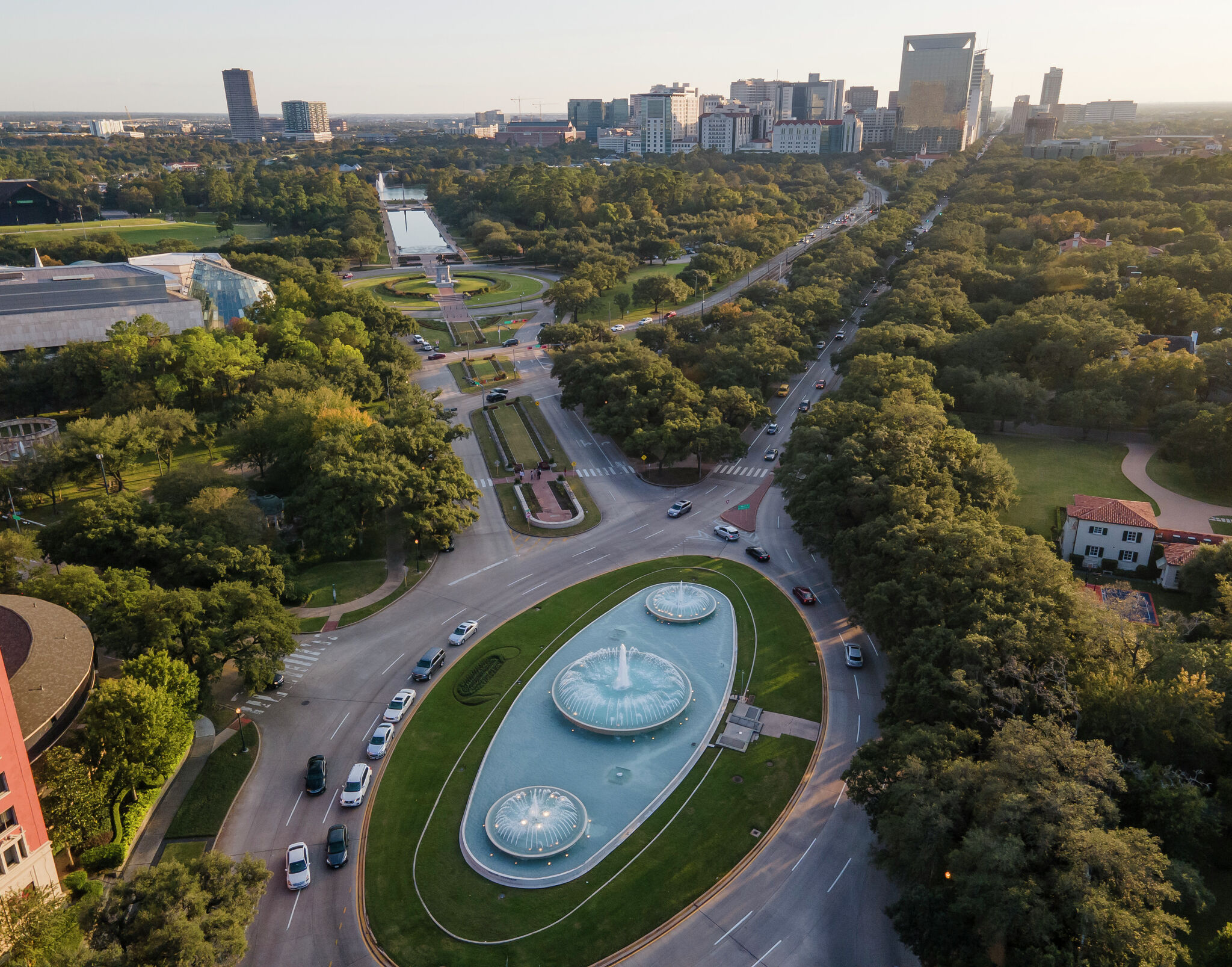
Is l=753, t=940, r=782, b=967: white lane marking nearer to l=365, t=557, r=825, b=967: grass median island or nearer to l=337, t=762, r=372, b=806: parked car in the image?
l=365, t=557, r=825, b=967: grass median island

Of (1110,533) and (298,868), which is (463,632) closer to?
(298,868)

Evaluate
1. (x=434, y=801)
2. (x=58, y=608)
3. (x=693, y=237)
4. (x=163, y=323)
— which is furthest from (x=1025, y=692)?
(x=693, y=237)

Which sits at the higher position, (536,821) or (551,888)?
(536,821)

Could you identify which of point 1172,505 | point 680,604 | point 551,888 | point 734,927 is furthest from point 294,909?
point 1172,505

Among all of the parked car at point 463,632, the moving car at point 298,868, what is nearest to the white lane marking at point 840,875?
the moving car at point 298,868

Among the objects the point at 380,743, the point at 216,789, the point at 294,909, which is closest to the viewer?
the point at 294,909

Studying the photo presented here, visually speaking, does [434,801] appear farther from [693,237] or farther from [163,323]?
[693,237]
